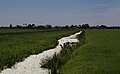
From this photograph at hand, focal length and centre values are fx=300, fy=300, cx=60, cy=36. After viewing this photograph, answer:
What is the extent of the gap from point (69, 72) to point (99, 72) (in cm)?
228

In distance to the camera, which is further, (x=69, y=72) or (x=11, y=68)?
(x=11, y=68)

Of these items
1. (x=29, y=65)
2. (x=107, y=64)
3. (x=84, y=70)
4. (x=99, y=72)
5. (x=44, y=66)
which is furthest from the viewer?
(x=29, y=65)

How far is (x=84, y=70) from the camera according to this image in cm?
1977

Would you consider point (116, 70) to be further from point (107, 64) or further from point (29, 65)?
point (29, 65)

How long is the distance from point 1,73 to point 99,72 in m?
8.99

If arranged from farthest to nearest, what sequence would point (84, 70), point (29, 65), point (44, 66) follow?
point (29, 65)
point (44, 66)
point (84, 70)

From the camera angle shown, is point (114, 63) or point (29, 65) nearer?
Result: point (114, 63)

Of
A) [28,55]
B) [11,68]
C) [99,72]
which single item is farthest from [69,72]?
[28,55]

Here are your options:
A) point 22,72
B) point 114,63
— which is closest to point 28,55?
point 22,72

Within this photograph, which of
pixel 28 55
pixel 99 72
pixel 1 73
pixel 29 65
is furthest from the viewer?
pixel 28 55

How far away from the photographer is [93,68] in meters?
20.2

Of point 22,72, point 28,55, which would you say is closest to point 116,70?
point 22,72

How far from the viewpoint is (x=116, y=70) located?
18953 mm

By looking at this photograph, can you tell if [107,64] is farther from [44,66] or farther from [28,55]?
[28,55]
